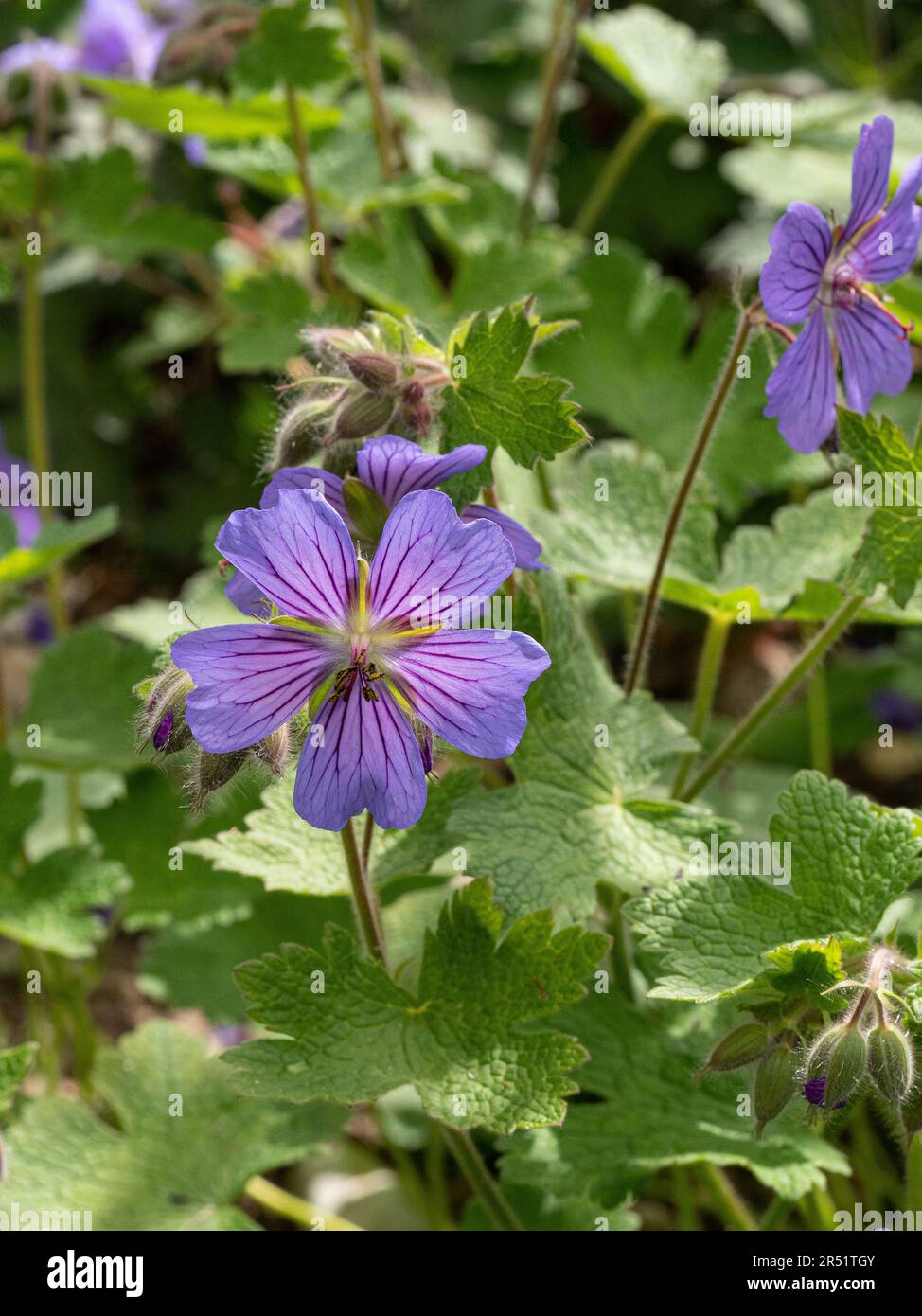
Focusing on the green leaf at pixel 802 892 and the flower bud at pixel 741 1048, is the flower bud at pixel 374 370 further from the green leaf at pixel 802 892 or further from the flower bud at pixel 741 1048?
the flower bud at pixel 741 1048

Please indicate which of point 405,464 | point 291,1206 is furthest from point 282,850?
point 291,1206

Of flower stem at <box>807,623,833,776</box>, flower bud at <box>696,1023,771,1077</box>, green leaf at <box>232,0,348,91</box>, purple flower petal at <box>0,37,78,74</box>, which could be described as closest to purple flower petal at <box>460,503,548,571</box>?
flower bud at <box>696,1023,771,1077</box>

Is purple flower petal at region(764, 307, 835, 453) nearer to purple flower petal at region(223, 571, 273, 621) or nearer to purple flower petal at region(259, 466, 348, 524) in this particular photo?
purple flower petal at region(259, 466, 348, 524)

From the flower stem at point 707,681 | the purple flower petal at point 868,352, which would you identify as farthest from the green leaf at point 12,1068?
the purple flower petal at point 868,352

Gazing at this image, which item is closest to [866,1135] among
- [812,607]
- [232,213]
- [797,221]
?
[812,607]

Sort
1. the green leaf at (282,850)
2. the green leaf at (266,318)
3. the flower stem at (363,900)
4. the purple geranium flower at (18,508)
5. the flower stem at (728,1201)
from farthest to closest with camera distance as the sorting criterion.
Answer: the purple geranium flower at (18,508) → the green leaf at (266,318) → the flower stem at (728,1201) → the green leaf at (282,850) → the flower stem at (363,900)

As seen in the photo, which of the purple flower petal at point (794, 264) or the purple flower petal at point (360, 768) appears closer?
the purple flower petal at point (360, 768)

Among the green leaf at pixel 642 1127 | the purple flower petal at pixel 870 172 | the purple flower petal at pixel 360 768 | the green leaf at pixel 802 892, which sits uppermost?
the purple flower petal at pixel 870 172
